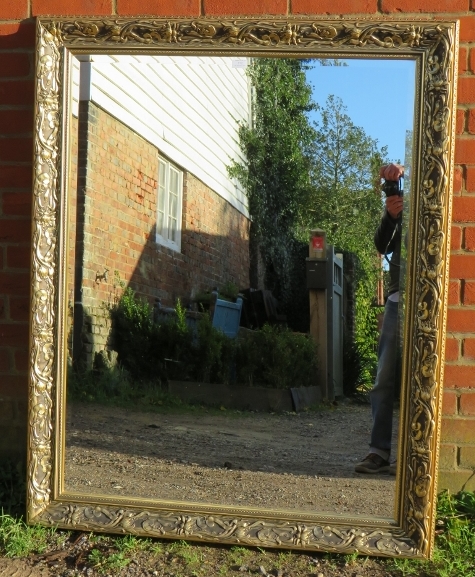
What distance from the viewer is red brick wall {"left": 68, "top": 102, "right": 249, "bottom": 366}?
10.8 ft

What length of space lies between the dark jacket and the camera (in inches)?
2.9

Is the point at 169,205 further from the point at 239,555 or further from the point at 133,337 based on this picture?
the point at 239,555

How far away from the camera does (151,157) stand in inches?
132

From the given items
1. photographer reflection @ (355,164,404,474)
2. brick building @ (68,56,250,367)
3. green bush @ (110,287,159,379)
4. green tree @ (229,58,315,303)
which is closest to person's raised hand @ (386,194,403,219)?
photographer reflection @ (355,164,404,474)

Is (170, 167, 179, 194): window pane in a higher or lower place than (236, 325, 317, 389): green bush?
higher

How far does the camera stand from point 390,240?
3.14 metres

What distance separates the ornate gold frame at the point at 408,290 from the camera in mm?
3084

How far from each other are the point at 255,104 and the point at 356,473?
4.84ft

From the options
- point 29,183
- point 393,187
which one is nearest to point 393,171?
point 393,187


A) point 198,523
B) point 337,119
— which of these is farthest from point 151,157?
point 198,523

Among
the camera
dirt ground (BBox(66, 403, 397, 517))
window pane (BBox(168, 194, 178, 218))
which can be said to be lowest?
dirt ground (BBox(66, 403, 397, 517))

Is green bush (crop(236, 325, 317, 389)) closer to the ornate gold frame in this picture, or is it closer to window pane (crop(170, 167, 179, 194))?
the ornate gold frame

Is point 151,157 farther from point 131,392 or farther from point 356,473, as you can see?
point 356,473

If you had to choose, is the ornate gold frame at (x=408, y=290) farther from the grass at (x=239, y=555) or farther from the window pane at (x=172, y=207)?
the window pane at (x=172, y=207)
